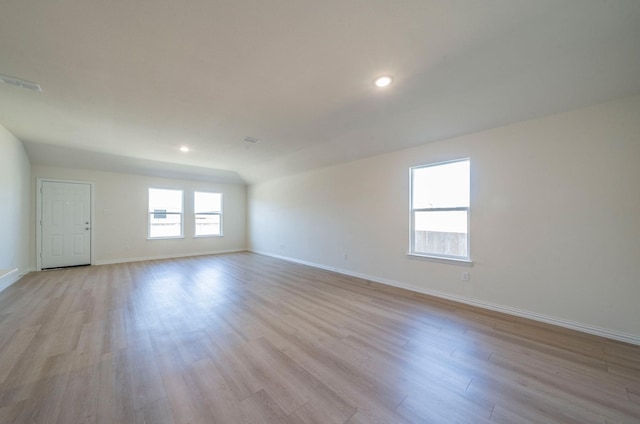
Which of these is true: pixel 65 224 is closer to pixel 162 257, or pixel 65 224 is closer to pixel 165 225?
pixel 165 225

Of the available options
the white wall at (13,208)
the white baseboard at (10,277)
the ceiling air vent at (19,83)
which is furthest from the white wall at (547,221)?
the white wall at (13,208)

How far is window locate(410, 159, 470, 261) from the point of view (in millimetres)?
3564

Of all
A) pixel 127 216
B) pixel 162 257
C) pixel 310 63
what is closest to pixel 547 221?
pixel 310 63

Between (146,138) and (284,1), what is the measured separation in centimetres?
402

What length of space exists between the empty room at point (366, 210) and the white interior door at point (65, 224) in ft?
1.37

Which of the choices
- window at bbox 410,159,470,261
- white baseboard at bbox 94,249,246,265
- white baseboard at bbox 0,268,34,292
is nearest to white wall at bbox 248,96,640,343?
window at bbox 410,159,470,261

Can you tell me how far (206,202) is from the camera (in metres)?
7.87

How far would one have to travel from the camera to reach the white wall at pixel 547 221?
8.00 feet

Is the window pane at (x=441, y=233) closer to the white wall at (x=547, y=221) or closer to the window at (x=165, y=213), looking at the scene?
the white wall at (x=547, y=221)

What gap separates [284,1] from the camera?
5.23 ft

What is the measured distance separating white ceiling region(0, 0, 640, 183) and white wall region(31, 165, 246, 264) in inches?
87.3

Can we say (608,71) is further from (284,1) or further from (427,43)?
(284,1)

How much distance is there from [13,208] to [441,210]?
24.2 feet

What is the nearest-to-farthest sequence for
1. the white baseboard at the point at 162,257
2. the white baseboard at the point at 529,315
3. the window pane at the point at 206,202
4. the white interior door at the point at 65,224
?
the white baseboard at the point at 529,315, the white interior door at the point at 65,224, the white baseboard at the point at 162,257, the window pane at the point at 206,202
